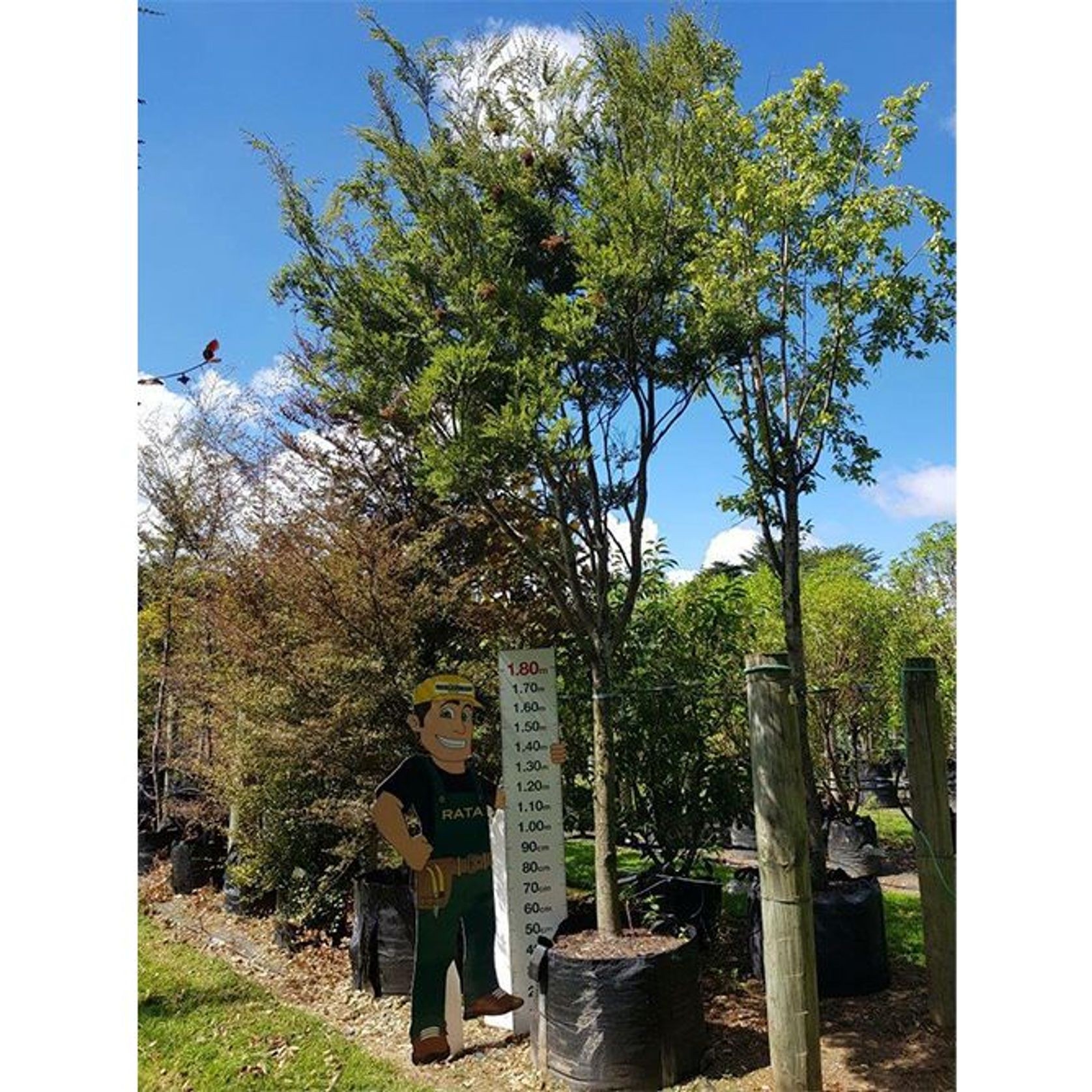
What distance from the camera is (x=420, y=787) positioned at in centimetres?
361

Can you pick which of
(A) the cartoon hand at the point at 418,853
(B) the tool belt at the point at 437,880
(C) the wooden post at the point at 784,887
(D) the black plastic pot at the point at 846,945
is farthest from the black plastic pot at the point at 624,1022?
(D) the black plastic pot at the point at 846,945

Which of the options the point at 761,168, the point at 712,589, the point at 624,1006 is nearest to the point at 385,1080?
the point at 624,1006

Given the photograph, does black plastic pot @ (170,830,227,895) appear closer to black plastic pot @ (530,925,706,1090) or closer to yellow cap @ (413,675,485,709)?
yellow cap @ (413,675,485,709)

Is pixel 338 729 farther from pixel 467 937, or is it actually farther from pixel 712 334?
pixel 712 334

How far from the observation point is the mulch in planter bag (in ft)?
24.3

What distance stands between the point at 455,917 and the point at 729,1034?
3.90ft

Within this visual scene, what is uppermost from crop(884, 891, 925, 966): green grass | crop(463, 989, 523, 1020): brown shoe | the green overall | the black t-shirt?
the black t-shirt

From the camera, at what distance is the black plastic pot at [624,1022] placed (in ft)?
10.4

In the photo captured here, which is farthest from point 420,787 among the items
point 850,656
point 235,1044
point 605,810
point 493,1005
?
point 850,656

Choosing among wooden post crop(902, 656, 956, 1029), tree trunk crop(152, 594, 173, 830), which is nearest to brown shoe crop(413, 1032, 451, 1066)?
wooden post crop(902, 656, 956, 1029)

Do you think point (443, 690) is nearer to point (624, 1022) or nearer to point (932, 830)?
point (624, 1022)

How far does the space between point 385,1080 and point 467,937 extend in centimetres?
58
